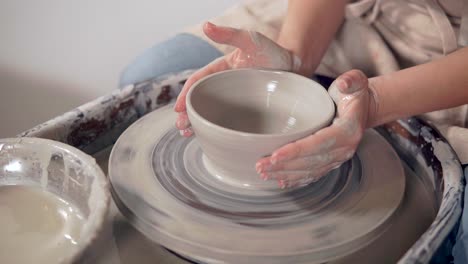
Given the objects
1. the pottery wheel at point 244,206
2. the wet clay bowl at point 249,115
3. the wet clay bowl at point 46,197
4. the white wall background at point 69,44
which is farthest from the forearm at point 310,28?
the white wall background at point 69,44

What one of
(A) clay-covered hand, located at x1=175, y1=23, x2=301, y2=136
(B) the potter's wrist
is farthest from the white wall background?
(B) the potter's wrist

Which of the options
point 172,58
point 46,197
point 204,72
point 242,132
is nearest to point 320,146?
point 242,132

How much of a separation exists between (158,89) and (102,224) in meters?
0.52

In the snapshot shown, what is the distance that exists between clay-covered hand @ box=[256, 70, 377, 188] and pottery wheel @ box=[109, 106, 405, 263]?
52 mm

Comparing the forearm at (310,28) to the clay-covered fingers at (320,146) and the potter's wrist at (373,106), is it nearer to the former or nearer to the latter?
the potter's wrist at (373,106)

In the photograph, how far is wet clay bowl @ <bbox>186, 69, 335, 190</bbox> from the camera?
0.85m

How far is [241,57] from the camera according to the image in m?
1.07

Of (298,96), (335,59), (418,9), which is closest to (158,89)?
(298,96)

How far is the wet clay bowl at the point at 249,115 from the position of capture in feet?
2.79

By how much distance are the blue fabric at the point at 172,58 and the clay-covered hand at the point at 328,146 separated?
453 mm

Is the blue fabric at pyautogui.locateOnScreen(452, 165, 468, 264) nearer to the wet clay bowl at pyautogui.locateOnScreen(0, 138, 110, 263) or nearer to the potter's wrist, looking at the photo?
the potter's wrist

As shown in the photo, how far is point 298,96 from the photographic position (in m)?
1.04

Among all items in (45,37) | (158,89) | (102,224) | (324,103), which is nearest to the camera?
(102,224)

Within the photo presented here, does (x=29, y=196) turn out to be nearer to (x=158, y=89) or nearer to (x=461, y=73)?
(x=158, y=89)
